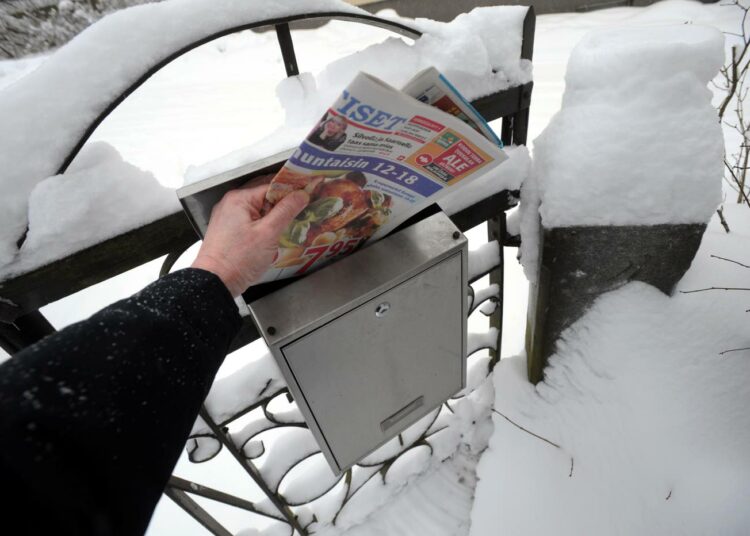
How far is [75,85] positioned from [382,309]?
0.68 m

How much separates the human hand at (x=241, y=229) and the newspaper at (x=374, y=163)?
2cm

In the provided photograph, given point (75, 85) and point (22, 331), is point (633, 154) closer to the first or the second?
point (75, 85)

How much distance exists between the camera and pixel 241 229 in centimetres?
62

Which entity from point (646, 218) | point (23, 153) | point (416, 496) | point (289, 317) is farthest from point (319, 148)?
point (416, 496)

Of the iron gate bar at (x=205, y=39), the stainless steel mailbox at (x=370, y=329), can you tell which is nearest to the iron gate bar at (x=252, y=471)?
the stainless steel mailbox at (x=370, y=329)

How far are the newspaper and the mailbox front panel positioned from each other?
0.47 feet

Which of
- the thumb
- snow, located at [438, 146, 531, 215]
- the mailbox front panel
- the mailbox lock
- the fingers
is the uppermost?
the fingers

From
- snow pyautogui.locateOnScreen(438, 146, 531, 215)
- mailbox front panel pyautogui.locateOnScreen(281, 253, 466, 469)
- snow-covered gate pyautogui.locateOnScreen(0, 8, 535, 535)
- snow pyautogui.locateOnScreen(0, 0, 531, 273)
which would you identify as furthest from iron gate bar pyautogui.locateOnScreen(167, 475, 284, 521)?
snow pyautogui.locateOnScreen(438, 146, 531, 215)

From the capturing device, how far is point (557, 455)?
5.08 ft

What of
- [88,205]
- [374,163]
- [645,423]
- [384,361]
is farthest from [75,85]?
[645,423]

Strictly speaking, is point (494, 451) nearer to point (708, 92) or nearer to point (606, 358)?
point (606, 358)

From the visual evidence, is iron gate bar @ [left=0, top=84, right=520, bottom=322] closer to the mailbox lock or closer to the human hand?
the human hand

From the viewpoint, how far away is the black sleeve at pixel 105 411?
37cm

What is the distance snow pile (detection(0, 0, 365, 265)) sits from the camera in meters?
0.63
